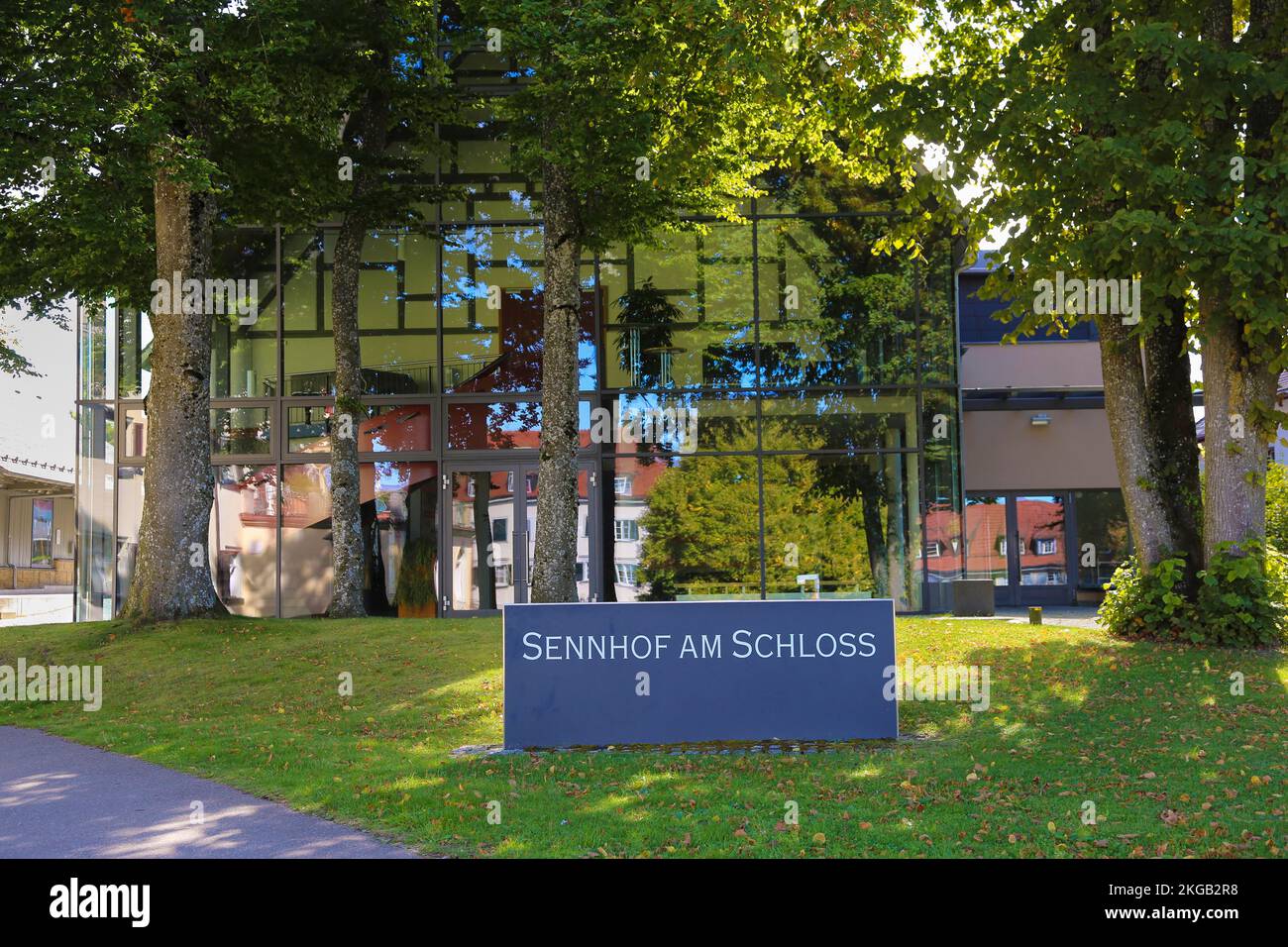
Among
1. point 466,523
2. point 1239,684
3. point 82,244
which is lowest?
point 1239,684

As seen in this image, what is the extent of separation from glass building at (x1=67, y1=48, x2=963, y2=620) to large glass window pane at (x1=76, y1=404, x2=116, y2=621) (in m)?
0.06

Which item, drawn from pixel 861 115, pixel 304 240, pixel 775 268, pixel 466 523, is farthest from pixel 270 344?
pixel 861 115

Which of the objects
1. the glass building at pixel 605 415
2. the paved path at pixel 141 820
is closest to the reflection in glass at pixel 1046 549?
the glass building at pixel 605 415

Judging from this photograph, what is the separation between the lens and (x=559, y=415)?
1468 centimetres

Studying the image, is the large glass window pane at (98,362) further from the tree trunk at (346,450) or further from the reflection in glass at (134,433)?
the tree trunk at (346,450)

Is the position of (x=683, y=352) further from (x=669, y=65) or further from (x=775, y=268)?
(x=669, y=65)

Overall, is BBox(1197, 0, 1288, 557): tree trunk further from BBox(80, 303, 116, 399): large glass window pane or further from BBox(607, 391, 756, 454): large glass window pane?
BBox(80, 303, 116, 399): large glass window pane

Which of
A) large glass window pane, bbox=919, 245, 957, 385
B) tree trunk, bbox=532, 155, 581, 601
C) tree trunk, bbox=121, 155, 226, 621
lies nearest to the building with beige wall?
large glass window pane, bbox=919, 245, 957, 385

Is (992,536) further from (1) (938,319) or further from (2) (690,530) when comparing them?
(2) (690,530)

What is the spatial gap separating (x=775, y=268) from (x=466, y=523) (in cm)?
767

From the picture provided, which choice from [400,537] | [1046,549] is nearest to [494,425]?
[400,537]

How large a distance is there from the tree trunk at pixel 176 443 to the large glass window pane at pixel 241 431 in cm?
612

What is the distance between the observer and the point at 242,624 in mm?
15125

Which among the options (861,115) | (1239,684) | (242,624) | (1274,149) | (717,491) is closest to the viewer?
(1239,684)
